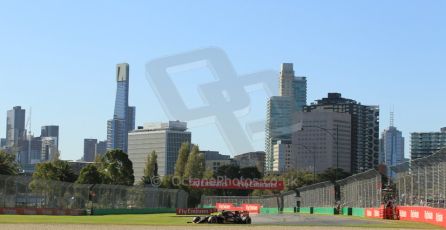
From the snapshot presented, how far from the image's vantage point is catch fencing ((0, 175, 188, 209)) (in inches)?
2862

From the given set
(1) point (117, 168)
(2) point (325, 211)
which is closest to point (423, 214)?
(2) point (325, 211)

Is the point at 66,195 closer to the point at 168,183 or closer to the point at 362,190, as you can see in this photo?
the point at 362,190

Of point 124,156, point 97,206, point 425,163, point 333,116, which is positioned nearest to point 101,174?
point 124,156

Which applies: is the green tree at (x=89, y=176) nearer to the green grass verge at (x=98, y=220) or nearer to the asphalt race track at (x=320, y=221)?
the green grass verge at (x=98, y=220)

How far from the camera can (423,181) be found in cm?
4906

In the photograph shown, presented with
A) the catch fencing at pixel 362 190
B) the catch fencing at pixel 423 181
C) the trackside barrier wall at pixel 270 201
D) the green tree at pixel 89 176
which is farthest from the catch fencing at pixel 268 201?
the catch fencing at pixel 423 181

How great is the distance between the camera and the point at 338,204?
80250mm

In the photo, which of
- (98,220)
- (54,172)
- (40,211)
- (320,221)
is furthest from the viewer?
(54,172)

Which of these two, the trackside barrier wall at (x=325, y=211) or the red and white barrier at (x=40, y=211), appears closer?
the red and white barrier at (x=40, y=211)

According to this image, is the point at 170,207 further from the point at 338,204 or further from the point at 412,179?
the point at 412,179

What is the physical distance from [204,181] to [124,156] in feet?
53.3

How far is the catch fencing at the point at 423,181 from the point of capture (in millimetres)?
44969

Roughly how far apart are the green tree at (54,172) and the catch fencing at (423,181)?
74933 mm

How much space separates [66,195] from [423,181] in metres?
44.0
